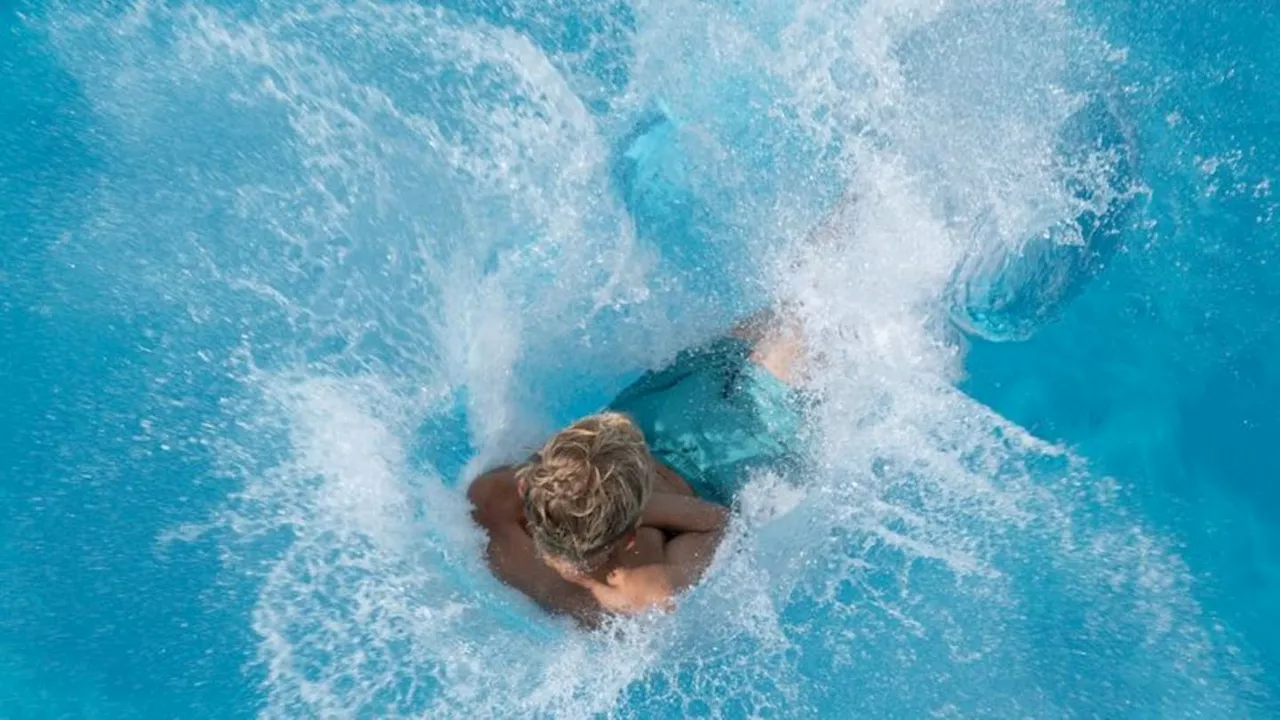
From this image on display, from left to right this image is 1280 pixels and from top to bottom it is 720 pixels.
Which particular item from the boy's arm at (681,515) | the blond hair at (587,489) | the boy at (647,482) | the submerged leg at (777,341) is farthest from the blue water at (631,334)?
the blond hair at (587,489)

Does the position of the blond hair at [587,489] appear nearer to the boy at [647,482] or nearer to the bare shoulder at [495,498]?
the boy at [647,482]

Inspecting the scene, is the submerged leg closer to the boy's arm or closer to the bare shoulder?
the boy's arm

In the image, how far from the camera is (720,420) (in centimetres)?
318

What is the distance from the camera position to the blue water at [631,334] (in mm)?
3328

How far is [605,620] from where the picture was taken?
2830 mm

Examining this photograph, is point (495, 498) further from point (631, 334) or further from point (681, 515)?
point (631, 334)

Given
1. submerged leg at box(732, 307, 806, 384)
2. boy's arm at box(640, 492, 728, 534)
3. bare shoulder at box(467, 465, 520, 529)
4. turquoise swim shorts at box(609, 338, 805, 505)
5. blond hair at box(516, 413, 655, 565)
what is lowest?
bare shoulder at box(467, 465, 520, 529)

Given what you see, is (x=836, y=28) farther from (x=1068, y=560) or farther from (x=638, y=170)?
(x=1068, y=560)

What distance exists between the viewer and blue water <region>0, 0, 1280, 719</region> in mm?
3328

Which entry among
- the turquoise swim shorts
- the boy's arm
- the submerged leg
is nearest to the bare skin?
the boy's arm

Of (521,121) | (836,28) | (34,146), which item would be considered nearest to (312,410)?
(521,121)

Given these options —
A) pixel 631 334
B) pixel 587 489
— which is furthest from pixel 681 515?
pixel 631 334

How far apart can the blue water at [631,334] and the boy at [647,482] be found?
0.80 feet

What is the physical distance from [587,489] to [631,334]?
1.78m
